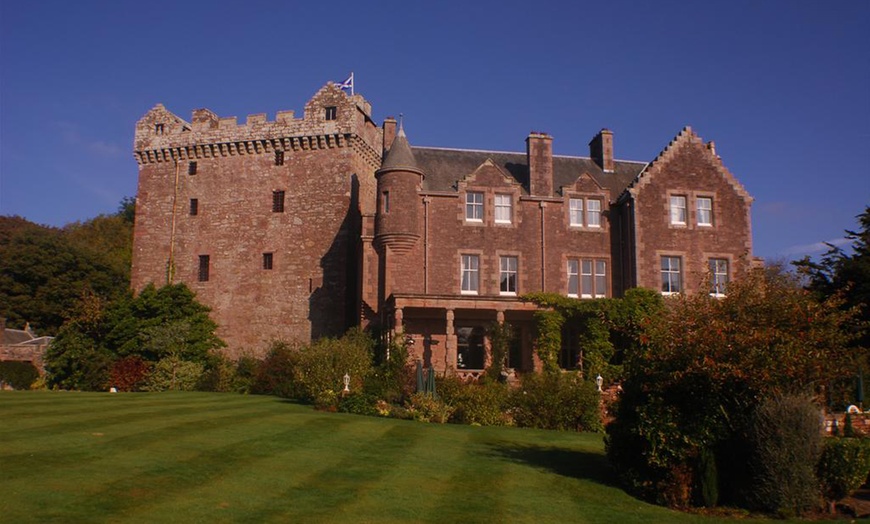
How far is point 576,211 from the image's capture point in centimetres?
3681

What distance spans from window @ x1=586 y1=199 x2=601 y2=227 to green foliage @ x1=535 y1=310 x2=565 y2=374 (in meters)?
5.67

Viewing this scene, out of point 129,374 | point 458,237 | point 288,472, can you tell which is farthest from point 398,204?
point 288,472

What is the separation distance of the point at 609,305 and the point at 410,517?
2346cm

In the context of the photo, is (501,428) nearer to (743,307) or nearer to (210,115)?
(743,307)

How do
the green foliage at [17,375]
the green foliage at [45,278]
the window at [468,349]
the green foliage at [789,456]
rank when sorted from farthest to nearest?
1. the green foliage at [45,278]
2. the green foliage at [17,375]
3. the window at [468,349]
4. the green foliage at [789,456]

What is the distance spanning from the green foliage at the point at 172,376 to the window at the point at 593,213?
68.7 feet

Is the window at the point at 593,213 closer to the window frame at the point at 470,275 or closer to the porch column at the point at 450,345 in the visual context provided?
the window frame at the point at 470,275

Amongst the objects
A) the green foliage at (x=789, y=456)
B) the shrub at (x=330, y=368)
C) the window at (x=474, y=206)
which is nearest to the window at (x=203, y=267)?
the shrub at (x=330, y=368)

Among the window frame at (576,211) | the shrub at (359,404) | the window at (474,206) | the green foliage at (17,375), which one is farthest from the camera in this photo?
the green foliage at (17,375)

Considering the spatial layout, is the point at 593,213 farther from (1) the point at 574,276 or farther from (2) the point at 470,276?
(2) the point at 470,276

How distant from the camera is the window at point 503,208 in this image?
36.2m

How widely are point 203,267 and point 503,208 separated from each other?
18.9m

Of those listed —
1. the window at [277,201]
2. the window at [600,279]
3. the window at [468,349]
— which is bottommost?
the window at [468,349]

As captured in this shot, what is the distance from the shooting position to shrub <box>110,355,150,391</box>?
37.5 metres
